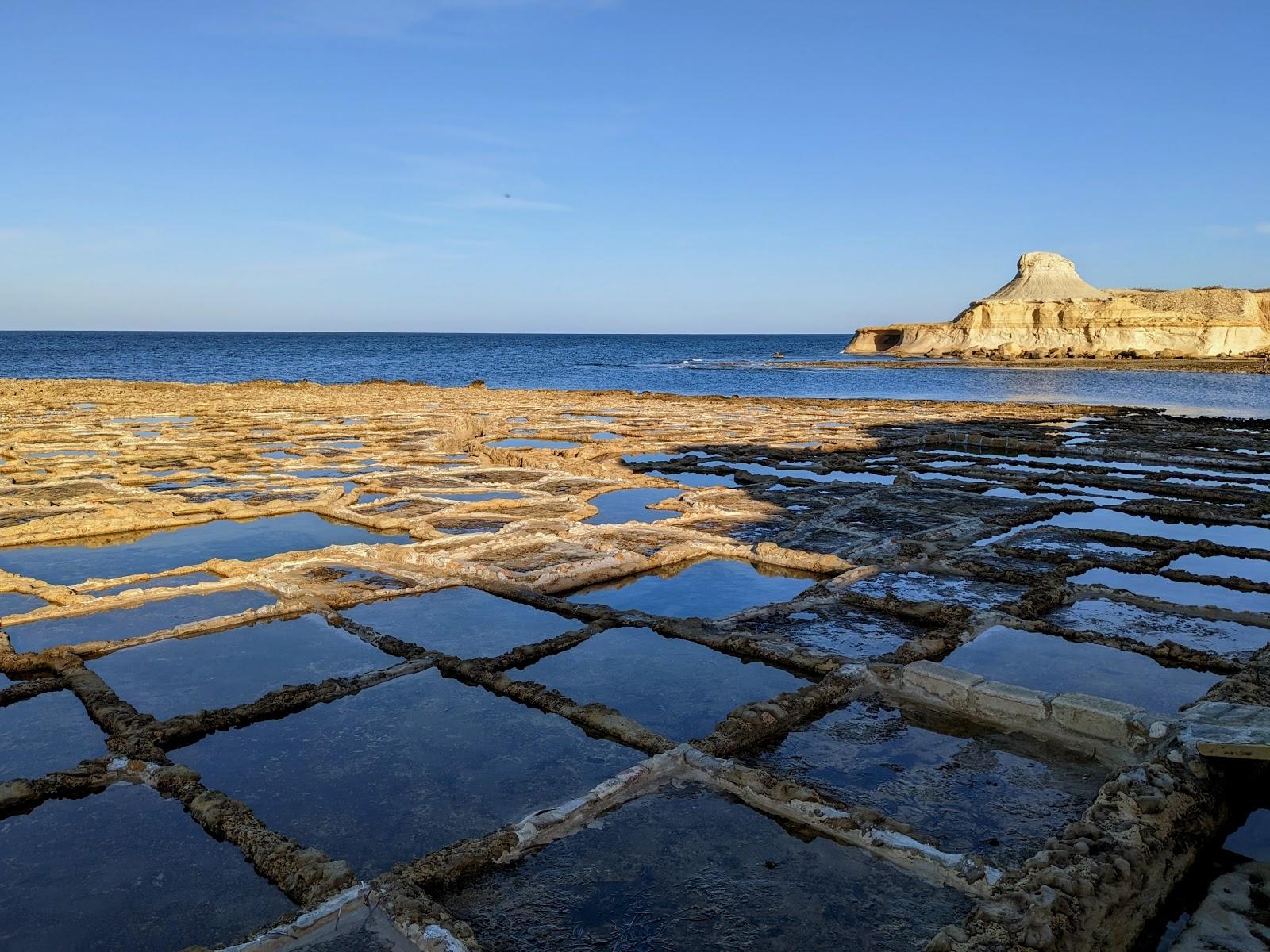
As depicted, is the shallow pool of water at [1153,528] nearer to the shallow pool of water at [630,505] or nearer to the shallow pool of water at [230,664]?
the shallow pool of water at [630,505]

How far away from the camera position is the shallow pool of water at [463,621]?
5883 mm

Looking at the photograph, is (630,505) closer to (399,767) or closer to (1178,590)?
(1178,590)

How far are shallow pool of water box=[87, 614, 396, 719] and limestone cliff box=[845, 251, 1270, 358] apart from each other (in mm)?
73363

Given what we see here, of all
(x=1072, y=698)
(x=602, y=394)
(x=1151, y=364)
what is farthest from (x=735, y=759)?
(x=1151, y=364)

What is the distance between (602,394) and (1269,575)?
1020 inches

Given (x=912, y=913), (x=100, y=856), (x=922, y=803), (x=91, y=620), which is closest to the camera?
(x=912, y=913)

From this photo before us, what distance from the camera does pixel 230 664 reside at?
213 inches

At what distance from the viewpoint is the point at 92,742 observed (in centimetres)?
438

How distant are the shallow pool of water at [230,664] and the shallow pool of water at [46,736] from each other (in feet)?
0.90

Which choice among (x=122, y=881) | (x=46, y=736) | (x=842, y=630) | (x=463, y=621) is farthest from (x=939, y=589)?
(x=46, y=736)

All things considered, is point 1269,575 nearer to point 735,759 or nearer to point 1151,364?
point 735,759

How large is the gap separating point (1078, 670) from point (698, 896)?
135 inches

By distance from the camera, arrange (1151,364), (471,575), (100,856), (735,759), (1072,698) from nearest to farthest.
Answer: (100,856) → (735,759) → (1072,698) → (471,575) → (1151,364)

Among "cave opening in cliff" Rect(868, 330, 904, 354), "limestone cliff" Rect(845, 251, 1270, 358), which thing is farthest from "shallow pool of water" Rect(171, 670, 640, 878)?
"cave opening in cliff" Rect(868, 330, 904, 354)
